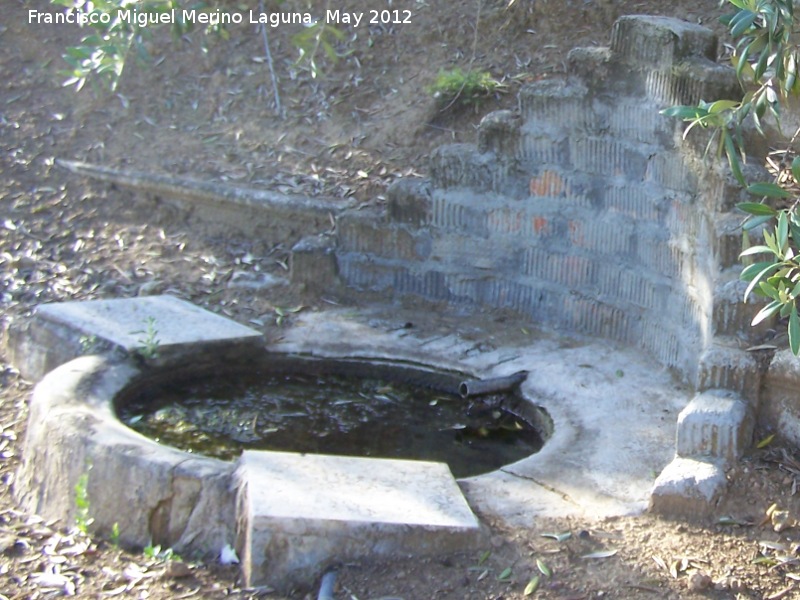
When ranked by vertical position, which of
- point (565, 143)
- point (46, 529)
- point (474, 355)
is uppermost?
point (565, 143)

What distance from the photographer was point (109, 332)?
5848 millimetres

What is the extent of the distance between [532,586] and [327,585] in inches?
25.8

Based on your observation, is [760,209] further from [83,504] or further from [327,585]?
[83,504]

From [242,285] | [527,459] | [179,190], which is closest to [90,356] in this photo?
[242,285]

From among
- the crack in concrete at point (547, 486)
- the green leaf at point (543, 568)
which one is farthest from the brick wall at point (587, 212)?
the green leaf at point (543, 568)

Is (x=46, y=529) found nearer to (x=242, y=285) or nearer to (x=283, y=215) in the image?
(x=242, y=285)

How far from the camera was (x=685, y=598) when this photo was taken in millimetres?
3727

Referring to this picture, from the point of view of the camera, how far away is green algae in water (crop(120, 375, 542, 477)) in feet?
17.2

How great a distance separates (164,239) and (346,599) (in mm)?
4497

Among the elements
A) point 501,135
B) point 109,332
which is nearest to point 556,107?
point 501,135

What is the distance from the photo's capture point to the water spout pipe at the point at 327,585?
3715 millimetres

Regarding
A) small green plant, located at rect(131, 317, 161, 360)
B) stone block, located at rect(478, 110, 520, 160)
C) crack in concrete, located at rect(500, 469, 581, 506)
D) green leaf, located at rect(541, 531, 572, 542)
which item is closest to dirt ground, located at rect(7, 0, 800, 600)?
green leaf, located at rect(541, 531, 572, 542)

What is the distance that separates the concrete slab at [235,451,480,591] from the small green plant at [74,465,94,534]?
0.62m

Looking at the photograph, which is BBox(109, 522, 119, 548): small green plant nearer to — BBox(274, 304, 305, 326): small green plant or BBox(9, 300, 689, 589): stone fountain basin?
BBox(9, 300, 689, 589): stone fountain basin
